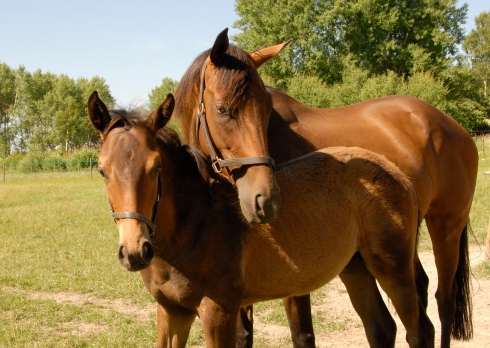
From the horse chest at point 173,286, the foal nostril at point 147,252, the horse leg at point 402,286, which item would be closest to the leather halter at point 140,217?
the foal nostril at point 147,252

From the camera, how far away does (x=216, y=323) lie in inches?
92.4

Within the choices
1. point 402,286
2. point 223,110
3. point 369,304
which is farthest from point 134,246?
point 369,304

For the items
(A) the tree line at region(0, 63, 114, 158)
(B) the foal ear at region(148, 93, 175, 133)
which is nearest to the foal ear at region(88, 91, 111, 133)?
(B) the foal ear at region(148, 93, 175, 133)

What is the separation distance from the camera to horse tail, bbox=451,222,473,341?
4285 mm

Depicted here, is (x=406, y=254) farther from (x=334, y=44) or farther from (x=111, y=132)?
(x=334, y=44)

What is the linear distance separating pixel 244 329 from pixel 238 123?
1.50m

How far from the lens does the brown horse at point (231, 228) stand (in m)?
2.24

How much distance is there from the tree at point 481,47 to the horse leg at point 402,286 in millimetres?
46052

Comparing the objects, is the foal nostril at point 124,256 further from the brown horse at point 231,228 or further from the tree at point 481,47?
the tree at point 481,47

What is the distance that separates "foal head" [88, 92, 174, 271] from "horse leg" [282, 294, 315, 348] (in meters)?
1.49

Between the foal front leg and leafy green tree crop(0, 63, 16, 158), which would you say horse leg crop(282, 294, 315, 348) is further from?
leafy green tree crop(0, 63, 16, 158)

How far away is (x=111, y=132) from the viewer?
2.33m

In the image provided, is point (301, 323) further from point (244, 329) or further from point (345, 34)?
point (345, 34)

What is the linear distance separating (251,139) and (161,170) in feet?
1.58
